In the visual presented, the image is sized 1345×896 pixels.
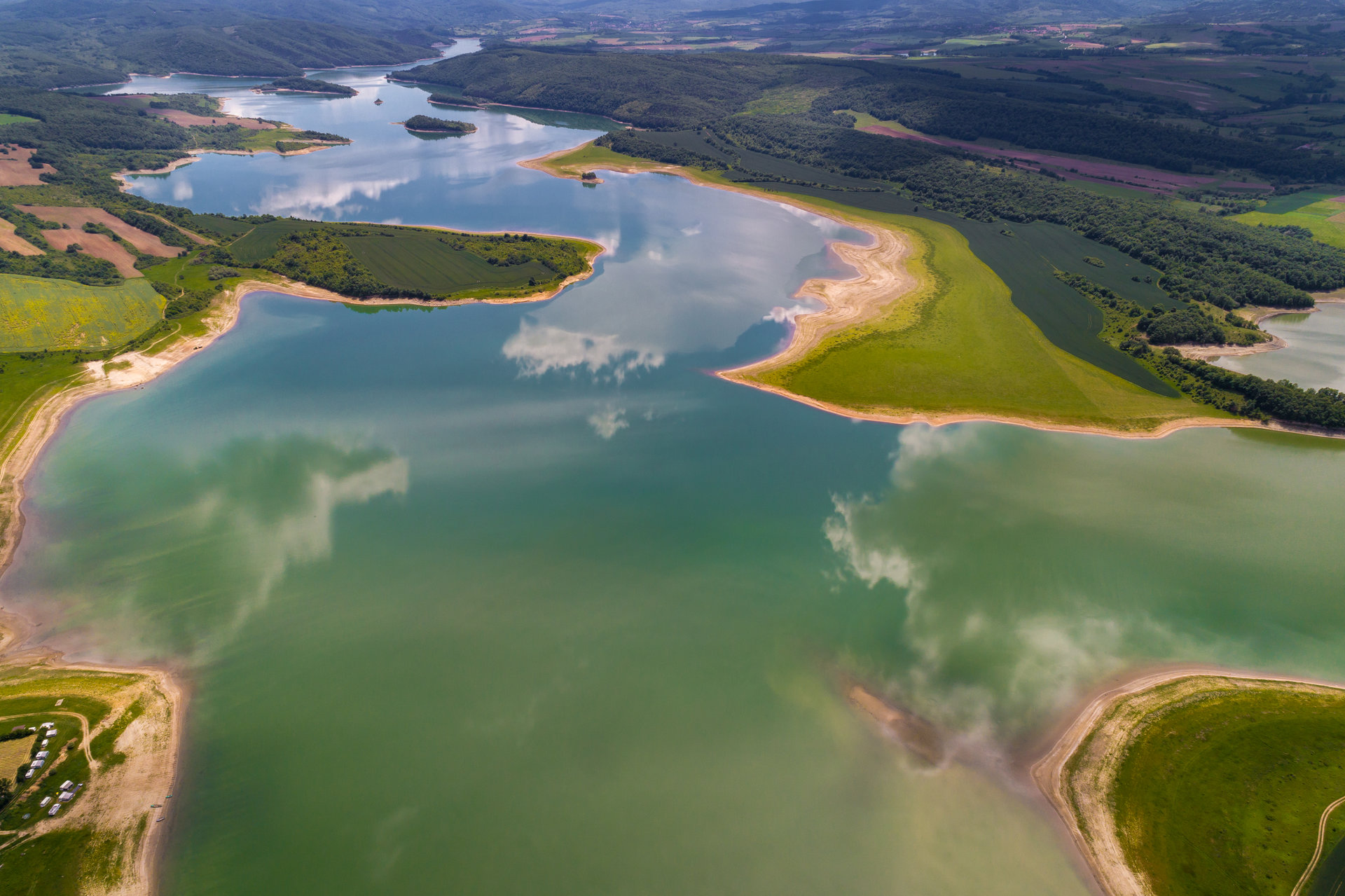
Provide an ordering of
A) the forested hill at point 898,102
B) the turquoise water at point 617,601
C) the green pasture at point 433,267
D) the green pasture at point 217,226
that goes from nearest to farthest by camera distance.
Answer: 1. the turquoise water at point 617,601
2. the green pasture at point 433,267
3. the green pasture at point 217,226
4. the forested hill at point 898,102

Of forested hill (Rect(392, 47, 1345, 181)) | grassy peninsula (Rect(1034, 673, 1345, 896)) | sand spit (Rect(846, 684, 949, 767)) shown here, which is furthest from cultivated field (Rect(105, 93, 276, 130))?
grassy peninsula (Rect(1034, 673, 1345, 896))

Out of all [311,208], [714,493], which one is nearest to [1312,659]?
[714,493]

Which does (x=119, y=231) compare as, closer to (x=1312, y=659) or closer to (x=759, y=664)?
(x=759, y=664)

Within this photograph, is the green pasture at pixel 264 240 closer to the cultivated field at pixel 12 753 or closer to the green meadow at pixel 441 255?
the green meadow at pixel 441 255

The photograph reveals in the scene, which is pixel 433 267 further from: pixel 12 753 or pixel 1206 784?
pixel 1206 784

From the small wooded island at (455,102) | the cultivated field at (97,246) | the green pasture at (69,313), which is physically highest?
the small wooded island at (455,102)

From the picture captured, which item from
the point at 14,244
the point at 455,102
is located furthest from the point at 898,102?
the point at 14,244

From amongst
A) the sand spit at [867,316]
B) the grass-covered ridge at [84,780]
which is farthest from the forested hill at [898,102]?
the grass-covered ridge at [84,780]

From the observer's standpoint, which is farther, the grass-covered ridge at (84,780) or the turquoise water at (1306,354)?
the turquoise water at (1306,354)
